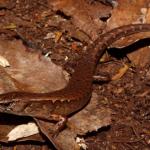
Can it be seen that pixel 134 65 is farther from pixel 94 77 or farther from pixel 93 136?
pixel 93 136

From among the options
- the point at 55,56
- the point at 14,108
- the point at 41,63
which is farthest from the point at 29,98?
the point at 55,56

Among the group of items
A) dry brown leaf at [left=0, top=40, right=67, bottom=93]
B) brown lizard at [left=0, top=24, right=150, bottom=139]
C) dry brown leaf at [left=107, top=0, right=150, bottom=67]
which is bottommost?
brown lizard at [left=0, top=24, right=150, bottom=139]

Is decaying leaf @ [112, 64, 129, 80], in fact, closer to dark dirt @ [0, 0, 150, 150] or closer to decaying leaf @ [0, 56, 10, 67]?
dark dirt @ [0, 0, 150, 150]

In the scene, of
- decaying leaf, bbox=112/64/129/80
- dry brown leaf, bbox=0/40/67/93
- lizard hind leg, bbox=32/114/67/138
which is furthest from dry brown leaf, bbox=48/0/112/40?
lizard hind leg, bbox=32/114/67/138

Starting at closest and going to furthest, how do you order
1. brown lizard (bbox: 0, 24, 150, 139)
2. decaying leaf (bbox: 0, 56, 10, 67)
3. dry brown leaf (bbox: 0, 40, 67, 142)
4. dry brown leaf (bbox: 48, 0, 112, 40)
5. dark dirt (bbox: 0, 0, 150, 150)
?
brown lizard (bbox: 0, 24, 150, 139) → dark dirt (bbox: 0, 0, 150, 150) → dry brown leaf (bbox: 0, 40, 67, 142) → decaying leaf (bbox: 0, 56, 10, 67) → dry brown leaf (bbox: 48, 0, 112, 40)

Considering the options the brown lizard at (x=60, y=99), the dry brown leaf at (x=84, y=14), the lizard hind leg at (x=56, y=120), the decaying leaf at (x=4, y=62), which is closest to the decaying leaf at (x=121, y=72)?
the brown lizard at (x=60, y=99)

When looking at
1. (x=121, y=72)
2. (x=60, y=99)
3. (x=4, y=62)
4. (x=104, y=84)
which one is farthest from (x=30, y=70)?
(x=121, y=72)

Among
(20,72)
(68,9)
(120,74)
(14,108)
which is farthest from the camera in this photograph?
(68,9)

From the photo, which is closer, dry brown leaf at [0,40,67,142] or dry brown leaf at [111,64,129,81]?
dry brown leaf at [0,40,67,142]
